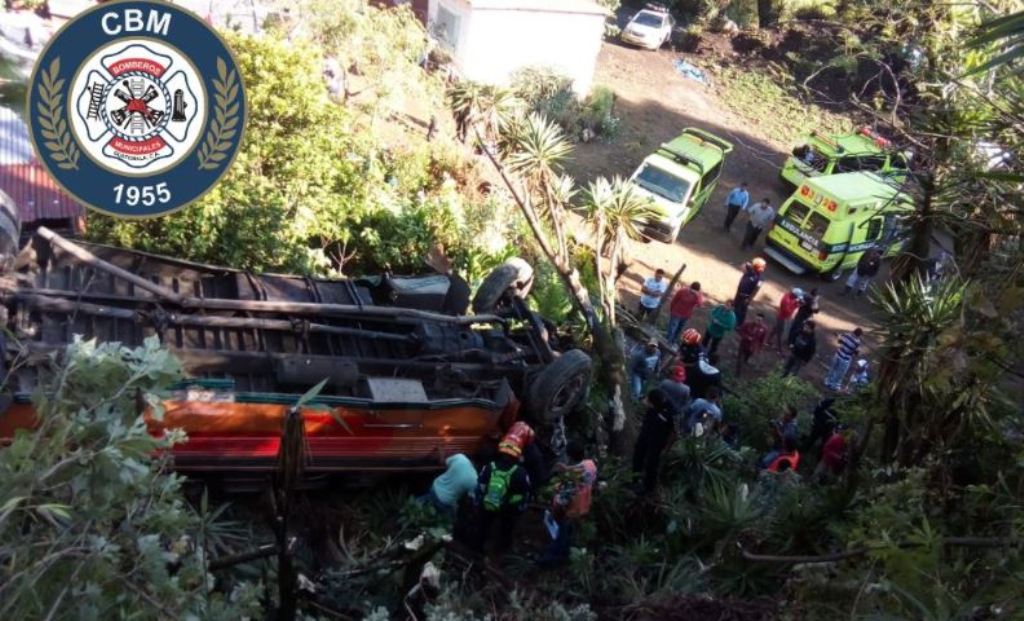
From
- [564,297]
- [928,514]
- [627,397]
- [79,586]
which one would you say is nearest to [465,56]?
[564,297]

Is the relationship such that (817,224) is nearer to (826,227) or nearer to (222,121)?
(826,227)

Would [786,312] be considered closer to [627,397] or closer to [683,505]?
[627,397]

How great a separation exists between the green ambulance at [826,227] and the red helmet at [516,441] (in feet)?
35.6

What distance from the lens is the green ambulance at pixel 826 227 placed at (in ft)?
52.5

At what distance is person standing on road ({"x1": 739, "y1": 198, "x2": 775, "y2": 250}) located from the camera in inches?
672

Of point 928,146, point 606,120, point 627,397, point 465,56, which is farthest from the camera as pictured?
point 606,120

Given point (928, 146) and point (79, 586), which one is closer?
point (79, 586)

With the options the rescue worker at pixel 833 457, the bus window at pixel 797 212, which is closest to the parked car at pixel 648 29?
the bus window at pixel 797 212

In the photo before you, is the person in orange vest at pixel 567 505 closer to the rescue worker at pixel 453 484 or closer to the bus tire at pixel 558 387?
the rescue worker at pixel 453 484

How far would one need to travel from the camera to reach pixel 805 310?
12773 millimetres

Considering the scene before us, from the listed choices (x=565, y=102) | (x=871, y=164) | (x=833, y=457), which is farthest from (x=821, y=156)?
(x=833, y=457)

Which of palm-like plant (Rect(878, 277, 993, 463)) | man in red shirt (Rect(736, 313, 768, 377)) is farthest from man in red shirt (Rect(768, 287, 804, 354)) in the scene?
palm-like plant (Rect(878, 277, 993, 463))

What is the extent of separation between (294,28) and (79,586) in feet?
47.1

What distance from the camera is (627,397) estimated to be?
9.69 metres
